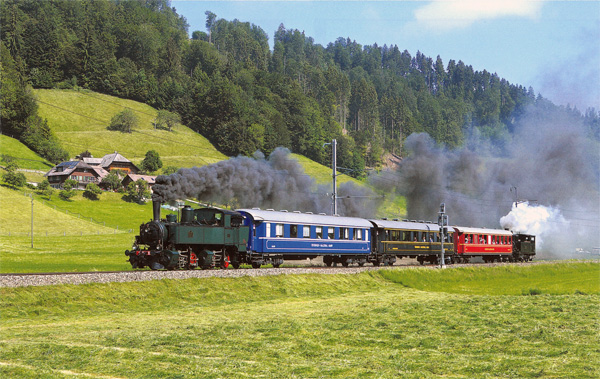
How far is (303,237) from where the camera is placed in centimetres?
4028

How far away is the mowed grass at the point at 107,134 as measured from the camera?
158 metres

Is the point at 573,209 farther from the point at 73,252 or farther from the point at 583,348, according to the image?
the point at 583,348

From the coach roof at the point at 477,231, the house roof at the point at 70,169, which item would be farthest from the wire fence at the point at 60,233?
the coach roof at the point at 477,231

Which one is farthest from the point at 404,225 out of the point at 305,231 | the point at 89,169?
the point at 89,169

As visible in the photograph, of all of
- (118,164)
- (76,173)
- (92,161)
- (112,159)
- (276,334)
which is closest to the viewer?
(276,334)

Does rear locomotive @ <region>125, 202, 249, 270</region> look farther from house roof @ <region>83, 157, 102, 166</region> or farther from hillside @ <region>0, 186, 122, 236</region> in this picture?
house roof @ <region>83, 157, 102, 166</region>

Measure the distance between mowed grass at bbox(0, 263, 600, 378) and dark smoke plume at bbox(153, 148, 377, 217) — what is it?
38.6 feet

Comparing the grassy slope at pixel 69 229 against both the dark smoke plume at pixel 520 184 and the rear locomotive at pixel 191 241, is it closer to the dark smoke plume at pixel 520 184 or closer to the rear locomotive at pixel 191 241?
the rear locomotive at pixel 191 241

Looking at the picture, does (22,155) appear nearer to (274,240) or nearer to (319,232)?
(319,232)

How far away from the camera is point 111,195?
123625mm

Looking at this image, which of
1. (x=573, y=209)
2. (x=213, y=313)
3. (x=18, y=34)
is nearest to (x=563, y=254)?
(x=573, y=209)

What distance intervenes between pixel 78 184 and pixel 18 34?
9918cm

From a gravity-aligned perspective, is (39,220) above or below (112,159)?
below

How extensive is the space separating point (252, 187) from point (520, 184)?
65.8 meters
